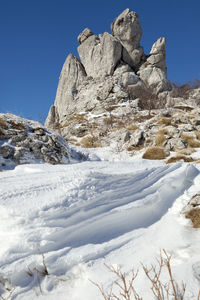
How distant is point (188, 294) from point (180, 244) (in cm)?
84

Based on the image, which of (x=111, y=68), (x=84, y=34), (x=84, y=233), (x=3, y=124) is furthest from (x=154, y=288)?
(x=84, y=34)

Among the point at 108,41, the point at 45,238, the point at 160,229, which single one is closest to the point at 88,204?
the point at 45,238

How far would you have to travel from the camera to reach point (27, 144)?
6891mm

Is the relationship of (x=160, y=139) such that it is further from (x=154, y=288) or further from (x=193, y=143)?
(x=154, y=288)

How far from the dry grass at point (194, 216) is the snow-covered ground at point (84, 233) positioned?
103 mm

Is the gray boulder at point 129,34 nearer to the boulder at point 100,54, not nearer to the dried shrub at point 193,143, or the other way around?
the boulder at point 100,54

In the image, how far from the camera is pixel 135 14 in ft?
173

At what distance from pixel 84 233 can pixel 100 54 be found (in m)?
59.1

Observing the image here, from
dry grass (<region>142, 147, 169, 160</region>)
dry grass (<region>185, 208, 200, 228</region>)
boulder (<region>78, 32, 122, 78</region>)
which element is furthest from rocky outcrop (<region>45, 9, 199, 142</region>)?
dry grass (<region>185, 208, 200, 228</region>)

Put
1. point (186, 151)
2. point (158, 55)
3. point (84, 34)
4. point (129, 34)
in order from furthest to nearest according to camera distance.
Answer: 1. point (84, 34)
2. point (158, 55)
3. point (129, 34)
4. point (186, 151)

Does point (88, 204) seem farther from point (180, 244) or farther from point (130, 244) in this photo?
point (180, 244)

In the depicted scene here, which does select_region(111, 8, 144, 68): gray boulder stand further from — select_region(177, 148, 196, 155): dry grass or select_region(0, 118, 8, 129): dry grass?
select_region(0, 118, 8, 129): dry grass

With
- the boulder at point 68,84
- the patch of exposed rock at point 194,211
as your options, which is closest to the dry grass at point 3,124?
the patch of exposed rock at point 194,211

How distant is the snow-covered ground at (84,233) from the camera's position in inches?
79.7
